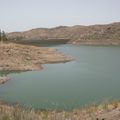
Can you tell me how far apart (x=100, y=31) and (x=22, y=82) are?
3846 inches

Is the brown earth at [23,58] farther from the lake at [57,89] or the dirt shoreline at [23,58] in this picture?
the lake at [57,89]

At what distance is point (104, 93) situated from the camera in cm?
2462

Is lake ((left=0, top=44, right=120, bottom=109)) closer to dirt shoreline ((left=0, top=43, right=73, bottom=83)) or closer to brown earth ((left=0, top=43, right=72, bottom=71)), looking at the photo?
dirt shoreline ((left=0, top=43, right=73, bottom=83))

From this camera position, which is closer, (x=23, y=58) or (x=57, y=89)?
(x=57, y=89)

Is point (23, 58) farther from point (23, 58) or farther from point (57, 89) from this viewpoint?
point (57, 89)

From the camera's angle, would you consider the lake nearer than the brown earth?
Yes

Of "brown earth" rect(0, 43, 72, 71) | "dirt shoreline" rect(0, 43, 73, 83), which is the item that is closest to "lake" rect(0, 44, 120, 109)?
"dirt shoreline" rect(0, 43, 73, 83)

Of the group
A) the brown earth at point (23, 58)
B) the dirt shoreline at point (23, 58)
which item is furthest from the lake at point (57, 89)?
the brown earth at point (23, 58)

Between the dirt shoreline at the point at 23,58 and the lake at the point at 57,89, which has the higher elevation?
the dirt shoreline at the point at 23,58

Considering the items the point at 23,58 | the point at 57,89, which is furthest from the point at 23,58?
the point at 57,89

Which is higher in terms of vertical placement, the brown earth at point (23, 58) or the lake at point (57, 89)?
the brown earth at point (23, 58)

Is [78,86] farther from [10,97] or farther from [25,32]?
[25,32]

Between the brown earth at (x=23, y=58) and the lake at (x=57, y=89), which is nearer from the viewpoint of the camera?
the lake at (x=57, y=89)

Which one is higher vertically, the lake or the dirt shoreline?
the dirt shoreline
